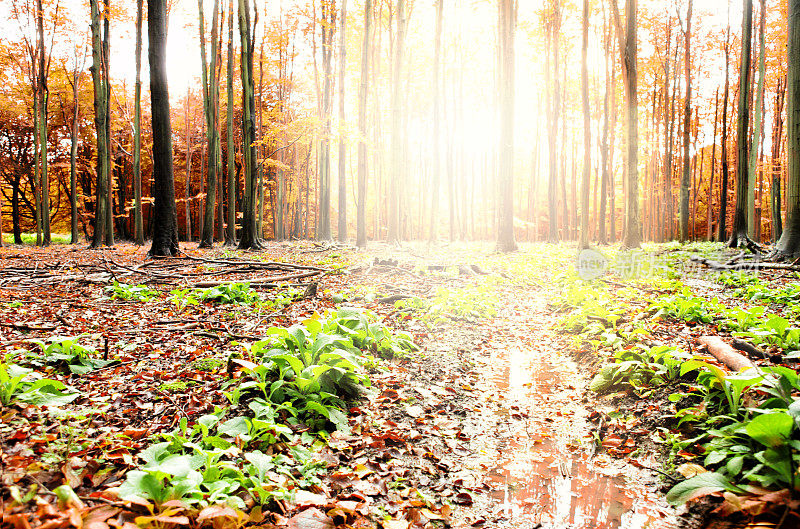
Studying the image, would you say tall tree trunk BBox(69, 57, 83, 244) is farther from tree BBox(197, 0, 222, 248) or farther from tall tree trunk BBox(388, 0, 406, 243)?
tall tree trunk BBox(388, 0, 406, 243)

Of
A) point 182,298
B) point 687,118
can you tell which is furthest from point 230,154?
point 687,118

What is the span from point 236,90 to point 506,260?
2241cm

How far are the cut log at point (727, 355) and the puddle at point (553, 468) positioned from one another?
1070mm

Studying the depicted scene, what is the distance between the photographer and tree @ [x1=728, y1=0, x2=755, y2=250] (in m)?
11.3

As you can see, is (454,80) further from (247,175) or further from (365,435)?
(365,435)

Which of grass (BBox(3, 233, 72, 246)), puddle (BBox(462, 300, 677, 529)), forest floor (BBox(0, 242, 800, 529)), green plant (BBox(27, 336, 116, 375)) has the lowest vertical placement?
puddle (BBox(462, 300, 677, 529))

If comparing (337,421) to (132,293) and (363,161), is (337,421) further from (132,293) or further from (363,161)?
(363,161)

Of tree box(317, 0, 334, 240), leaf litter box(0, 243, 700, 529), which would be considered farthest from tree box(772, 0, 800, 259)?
tree box(317, 0, 334, 240)

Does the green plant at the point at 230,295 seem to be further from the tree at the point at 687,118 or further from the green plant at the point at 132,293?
the tree at the point at 687,118

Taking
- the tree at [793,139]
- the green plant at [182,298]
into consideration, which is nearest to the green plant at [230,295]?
the green plant at [182,298]

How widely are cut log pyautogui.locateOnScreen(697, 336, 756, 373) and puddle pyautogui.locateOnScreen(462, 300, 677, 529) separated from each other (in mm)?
1070

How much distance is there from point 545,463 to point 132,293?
600 centimetres

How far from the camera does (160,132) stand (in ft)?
33.2

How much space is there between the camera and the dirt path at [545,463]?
7.14 ft
